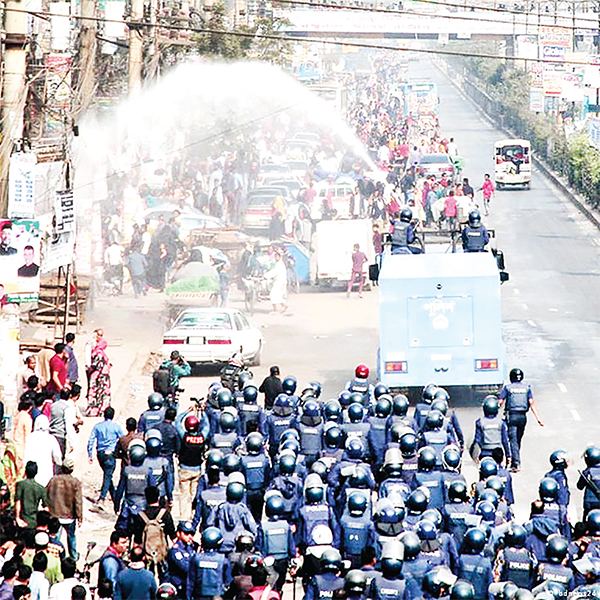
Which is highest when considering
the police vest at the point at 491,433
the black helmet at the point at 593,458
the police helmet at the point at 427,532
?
the black helmet at the point at 593,458

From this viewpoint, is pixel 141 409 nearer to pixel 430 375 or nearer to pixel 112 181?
pixel 430 375

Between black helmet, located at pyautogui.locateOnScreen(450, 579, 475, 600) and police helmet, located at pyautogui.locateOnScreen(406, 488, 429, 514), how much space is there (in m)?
2.80

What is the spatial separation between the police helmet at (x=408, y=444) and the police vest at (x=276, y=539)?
2770 mm

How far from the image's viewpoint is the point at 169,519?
18734 millimetres

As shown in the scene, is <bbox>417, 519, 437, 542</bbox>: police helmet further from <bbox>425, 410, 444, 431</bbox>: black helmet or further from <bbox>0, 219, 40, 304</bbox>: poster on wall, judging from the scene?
<bbox>0, 219, 40, 304</bbox>: poster on wall

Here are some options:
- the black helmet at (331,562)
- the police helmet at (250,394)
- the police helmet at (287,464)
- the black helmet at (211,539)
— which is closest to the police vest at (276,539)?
the police helmet at (287,464)

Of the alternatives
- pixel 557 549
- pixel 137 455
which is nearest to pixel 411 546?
pixel 557 549

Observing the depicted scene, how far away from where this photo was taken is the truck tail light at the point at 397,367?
96.9 feet

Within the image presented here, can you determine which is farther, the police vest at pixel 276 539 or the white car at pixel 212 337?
the white car at pixel 212 337

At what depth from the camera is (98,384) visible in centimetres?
2830

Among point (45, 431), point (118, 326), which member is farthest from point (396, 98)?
point (45, 431)

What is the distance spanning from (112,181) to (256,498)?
27.5 metres

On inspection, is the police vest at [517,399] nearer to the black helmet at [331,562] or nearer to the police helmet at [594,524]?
the police helmet at [594,524]

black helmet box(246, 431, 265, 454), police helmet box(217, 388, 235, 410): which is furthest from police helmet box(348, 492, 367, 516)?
police helmet box(217, 388, 235, 410)
